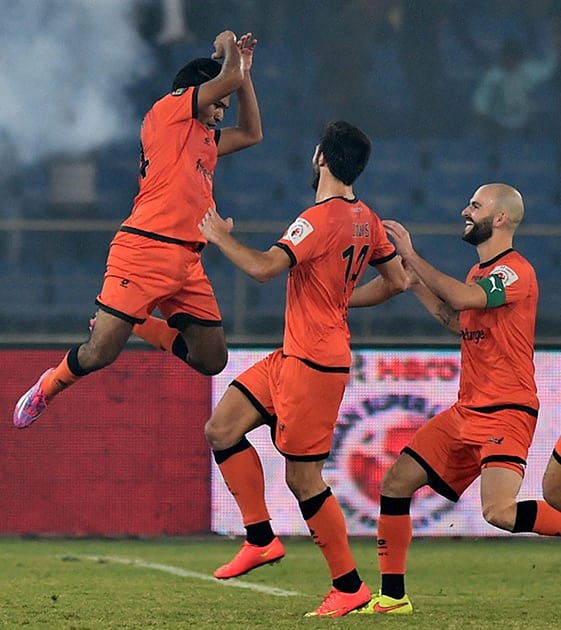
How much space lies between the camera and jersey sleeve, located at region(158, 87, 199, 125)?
235 inches

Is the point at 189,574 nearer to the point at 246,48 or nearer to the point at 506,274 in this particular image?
the point at 506,274

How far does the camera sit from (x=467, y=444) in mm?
5723

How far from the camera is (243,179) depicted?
13.2 metres

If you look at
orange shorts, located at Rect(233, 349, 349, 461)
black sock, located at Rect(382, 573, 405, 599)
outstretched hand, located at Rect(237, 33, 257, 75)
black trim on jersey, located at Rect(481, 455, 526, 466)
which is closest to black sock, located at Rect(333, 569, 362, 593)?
black sock, located at Rect(382, 573, 405, 599)

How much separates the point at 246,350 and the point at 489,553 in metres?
2.05

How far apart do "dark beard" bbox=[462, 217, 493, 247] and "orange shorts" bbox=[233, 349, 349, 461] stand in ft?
2.63

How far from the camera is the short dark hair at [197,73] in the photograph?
612cm

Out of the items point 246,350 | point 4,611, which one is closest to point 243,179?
point 246,350

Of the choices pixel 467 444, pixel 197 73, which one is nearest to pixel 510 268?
pixel 467 444

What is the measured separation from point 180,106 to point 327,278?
1.04 metres

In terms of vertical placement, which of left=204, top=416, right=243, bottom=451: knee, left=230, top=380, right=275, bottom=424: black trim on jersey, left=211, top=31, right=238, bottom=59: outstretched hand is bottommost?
left=204, top=416, right=243, bottom=451: knee

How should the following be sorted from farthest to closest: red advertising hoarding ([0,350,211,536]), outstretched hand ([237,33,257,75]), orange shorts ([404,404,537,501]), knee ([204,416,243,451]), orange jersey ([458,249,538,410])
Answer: red advertising hoarding ([0,350,211,536])
outstretched hand ([237,33,257,75])
knee ([204,416,243,451])
orange jersey ([458,249,538,410])
orange shorts ([404,404,537,501])

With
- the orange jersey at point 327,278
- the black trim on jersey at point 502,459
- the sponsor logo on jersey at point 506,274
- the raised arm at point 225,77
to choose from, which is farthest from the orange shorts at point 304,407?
the raised arm at point 225,77

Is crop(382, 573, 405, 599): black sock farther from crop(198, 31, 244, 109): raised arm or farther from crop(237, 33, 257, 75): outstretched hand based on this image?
crop(237, 33, 257, 75): outstretched hand
